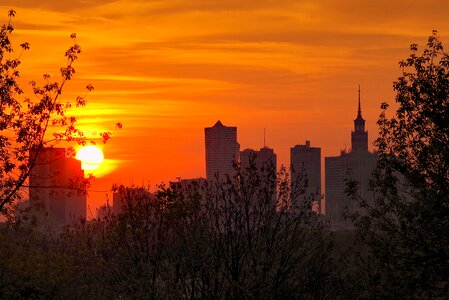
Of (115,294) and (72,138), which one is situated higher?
(72,138)

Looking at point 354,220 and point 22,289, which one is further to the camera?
point 22,289

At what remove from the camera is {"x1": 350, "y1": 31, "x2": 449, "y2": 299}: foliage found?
3422cm

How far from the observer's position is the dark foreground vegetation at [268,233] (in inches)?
1367

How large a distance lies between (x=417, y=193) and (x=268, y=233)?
684cm

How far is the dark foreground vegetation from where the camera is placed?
114 feet

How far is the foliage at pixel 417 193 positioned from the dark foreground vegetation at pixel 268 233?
0.05 metres

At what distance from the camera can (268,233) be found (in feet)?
123

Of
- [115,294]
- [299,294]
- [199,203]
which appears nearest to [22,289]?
[115,294]

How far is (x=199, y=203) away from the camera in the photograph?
3956cm

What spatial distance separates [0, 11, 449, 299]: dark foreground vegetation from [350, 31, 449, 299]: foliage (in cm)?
5

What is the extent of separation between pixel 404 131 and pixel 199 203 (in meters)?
10.3

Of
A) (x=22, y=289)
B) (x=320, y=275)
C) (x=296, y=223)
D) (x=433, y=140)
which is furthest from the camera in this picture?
(x=22, y=289)

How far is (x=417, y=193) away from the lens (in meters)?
35.4

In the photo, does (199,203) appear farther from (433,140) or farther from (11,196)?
(433,140)
